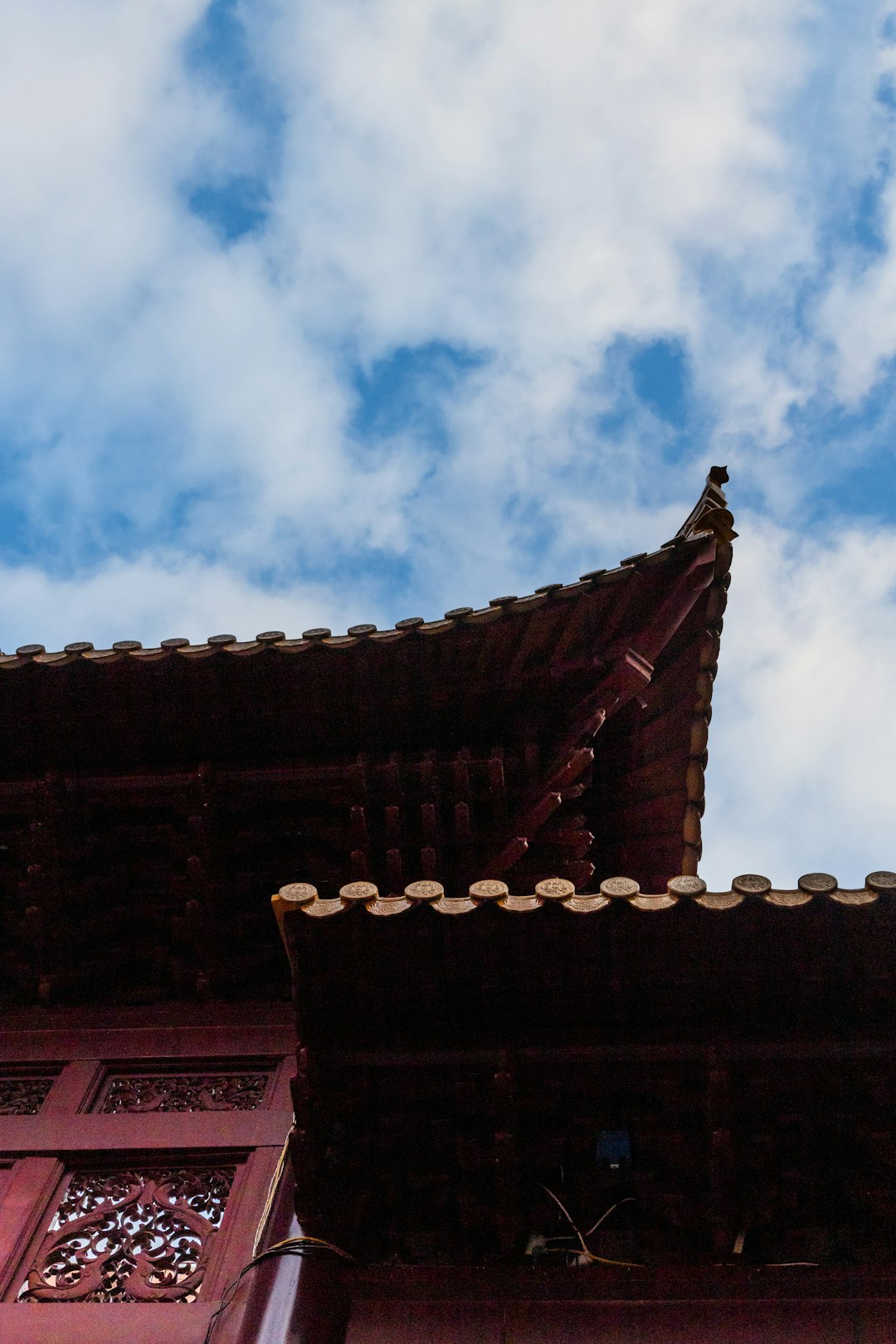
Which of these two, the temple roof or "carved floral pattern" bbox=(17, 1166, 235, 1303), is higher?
the temple roof

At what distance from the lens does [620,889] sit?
177 inches

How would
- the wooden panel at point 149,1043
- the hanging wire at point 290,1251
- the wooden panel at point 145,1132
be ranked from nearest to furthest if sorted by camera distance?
1. the hanging wire at point 290,1251
2. the wooden panel at point 145,1132
3. the wooden panel at point 149,1043

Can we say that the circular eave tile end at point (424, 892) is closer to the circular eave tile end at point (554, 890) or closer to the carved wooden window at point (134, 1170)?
the circular eave tile end at point (554, 890)

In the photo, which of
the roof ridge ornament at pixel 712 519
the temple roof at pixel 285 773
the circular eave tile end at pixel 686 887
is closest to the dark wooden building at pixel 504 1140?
the circular eave tile end at pixel 686 887

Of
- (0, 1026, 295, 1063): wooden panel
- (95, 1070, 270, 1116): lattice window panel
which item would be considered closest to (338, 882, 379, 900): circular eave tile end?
(95, 1070, 270, 1116): lattice window panel

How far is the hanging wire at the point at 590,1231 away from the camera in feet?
14.7

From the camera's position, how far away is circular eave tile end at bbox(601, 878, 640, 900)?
4445 millimetres

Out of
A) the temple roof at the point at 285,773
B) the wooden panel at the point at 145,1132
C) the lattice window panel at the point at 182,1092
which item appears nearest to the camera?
the wooden panel at the point at 145,1132

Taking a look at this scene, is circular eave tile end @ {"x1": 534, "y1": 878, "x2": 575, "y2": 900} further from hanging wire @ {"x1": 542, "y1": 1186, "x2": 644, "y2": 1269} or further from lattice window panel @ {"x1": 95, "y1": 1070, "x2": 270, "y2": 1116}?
lattice window panel @ {"x1": 95, "y1": 1070, "x2": 270, "y2": 1116}

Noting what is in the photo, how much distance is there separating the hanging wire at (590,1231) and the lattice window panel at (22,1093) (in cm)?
232

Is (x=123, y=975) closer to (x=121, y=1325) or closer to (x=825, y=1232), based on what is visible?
(x=121, y=1325)

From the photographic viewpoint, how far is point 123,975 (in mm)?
6480

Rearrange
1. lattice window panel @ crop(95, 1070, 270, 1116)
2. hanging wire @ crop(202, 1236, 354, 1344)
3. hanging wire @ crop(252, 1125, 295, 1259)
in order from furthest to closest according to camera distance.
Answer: lattice window panel @ crop(95, 1070, 270, 1116) < hanging wire @ crop(252, 1125, 295, 1259) < hanging wire @ crop(202, 1236, 354, 1344)

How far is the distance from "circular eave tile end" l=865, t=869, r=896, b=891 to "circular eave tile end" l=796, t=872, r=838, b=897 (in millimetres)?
107
